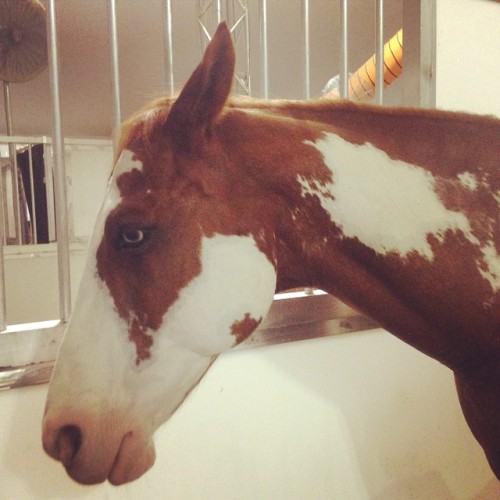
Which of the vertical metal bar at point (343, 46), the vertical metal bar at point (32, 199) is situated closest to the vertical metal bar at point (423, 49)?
the vertical metal bar at point (343, 46)

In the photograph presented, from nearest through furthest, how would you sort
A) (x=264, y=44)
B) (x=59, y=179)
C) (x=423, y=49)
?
(x=59, y=179)
(x=264, y=44)
(x=423, y=49)

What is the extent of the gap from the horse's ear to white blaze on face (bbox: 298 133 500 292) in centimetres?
13

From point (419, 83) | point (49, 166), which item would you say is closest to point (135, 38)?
point (49, 166)

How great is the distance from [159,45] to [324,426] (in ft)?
9.51

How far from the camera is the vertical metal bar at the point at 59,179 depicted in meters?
0.76

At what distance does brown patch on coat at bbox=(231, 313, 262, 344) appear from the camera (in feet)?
1.69

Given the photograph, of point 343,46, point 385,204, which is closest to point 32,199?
point 343,46

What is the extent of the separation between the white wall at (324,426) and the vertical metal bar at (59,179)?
0.57ft

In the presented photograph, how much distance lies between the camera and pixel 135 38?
9.40 ft

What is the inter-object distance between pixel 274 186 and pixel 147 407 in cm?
31

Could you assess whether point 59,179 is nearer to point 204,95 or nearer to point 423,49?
point 204,95

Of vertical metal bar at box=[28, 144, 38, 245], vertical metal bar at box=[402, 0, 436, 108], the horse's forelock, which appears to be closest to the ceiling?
vertical metal bar at box=[28, 144, 38, 245]

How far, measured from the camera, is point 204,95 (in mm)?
486

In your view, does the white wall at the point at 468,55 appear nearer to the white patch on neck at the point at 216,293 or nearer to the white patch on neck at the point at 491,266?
the white patch on neck at the point at 491,266
